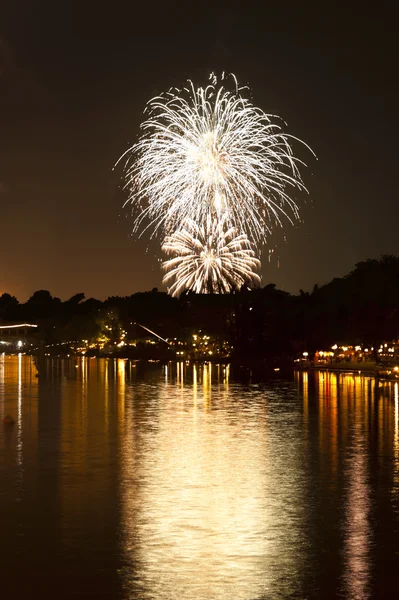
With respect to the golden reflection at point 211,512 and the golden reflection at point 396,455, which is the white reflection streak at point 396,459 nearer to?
the golden reflection at point 396,455

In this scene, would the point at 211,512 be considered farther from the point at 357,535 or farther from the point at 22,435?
the point at 22,435

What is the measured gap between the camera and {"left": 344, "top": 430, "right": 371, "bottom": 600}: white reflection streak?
38.5 ft

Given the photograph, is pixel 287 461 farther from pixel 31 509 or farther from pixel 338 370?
pixel 338 370

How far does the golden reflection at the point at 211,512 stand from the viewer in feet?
39.1

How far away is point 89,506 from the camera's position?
56.0ft

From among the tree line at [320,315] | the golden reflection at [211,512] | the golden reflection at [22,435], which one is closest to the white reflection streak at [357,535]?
the golden reflection at [211,512]

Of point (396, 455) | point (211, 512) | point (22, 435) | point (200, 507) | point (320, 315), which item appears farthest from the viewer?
point (320, 315)

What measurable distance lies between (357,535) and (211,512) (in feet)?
9.71

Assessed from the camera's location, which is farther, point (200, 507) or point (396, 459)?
point (396, 459)

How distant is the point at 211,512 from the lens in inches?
648

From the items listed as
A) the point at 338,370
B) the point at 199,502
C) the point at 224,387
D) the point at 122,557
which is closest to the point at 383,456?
the point at 199,502

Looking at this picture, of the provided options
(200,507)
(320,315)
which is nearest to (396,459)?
(200,507)

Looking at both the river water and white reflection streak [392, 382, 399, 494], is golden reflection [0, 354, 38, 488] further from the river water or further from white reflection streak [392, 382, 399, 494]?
white reflection streak [392, 382, 399, 494]

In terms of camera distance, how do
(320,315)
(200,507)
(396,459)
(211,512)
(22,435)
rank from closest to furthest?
(211,512)
(200,507)
(396,459)
(22,435)
(320,315)
